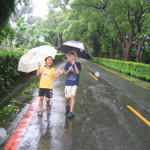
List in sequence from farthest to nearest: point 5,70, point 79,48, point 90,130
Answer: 1. point 5,70
2. point 79,48
3. point 90,130

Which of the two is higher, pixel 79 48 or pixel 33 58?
pixel 79 48

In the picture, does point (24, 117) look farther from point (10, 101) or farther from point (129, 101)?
point (129, 101)

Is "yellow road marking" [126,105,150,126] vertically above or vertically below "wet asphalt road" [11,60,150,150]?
above

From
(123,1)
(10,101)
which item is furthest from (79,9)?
(10,101)

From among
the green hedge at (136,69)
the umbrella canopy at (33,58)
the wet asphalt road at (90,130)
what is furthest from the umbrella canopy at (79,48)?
the green hedge at (136,69)

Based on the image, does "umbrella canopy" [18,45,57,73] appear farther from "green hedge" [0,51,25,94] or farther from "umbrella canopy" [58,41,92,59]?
"green hedge" [0,51,25,94]

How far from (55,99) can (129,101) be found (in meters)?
2.95

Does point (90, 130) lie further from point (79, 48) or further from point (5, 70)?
point (5, 70)

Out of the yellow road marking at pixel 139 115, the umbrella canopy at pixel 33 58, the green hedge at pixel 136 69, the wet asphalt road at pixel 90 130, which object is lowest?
the wet asphalt road at pixel 90 130

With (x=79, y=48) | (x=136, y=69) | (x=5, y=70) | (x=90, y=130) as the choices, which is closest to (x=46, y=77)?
(x=79, y=48)

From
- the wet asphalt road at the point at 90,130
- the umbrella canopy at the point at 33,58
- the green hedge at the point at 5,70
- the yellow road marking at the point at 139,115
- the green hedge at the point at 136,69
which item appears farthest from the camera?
the green hedge at the point at 136,69

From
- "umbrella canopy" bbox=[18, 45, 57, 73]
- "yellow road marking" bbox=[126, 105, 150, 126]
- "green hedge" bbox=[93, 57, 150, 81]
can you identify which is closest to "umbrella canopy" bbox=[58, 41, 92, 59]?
"umbrella canopy" bbox=[18, 45, 57, 73]

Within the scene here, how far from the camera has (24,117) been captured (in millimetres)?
5289

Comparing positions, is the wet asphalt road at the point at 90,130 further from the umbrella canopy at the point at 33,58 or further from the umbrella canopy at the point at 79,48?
the umbrella canopy at the point at 79,48
